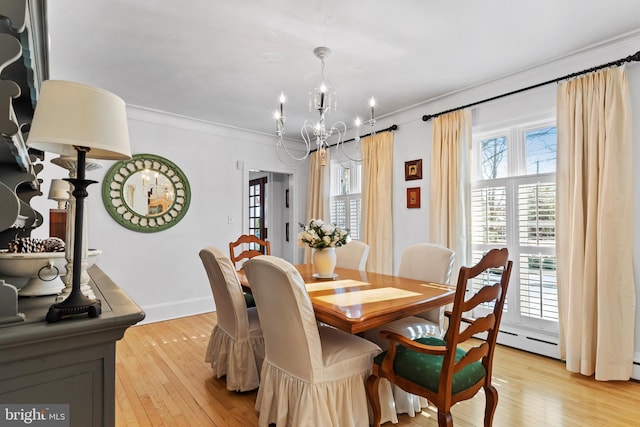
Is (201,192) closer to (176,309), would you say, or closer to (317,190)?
(176,309)

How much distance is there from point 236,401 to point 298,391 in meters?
0.75

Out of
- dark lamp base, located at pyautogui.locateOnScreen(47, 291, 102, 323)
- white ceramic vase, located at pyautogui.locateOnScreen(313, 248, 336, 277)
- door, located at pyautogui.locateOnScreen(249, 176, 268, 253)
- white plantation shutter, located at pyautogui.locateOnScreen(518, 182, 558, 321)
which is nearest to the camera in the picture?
dark lamp base, located at pyautogui.locateOnScreen(47, 291, 102, 323)

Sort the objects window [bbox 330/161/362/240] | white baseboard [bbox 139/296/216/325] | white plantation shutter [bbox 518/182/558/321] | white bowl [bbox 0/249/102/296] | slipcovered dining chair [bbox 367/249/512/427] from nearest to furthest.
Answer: white bowl [bbox 0/249/102/296], slipcovered dining chair [bbox 367/249/512/427], white plantation shutter [bbox 518/182/558/321], white baseboard [bbox 139/296/216/325], window [bbox 330/161/362/240]

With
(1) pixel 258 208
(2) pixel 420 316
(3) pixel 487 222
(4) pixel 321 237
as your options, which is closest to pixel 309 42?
(4) pixel 321 237

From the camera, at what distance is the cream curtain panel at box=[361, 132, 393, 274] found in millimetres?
4230

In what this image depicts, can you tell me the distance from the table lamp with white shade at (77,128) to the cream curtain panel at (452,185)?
320 cm

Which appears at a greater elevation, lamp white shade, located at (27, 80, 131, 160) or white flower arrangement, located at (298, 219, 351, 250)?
lamp white shade, located at (27, 80, 131, 160)

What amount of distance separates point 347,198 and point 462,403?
3.25 meters

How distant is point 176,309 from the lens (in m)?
4.27

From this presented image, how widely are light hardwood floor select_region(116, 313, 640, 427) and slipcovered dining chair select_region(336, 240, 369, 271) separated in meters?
1.46

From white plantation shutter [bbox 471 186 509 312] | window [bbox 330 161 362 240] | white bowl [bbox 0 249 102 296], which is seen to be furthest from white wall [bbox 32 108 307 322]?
white plantation shutter [bbox 471 186 509 312]

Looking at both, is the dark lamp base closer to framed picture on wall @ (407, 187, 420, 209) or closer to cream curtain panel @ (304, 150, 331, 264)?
framed picture on wall @ (407, 187, 420, 209)

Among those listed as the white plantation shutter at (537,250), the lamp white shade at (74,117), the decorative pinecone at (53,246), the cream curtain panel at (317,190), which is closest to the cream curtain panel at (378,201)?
the cream curtain panel at (317,190)

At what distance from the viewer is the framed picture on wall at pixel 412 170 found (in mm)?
3955
